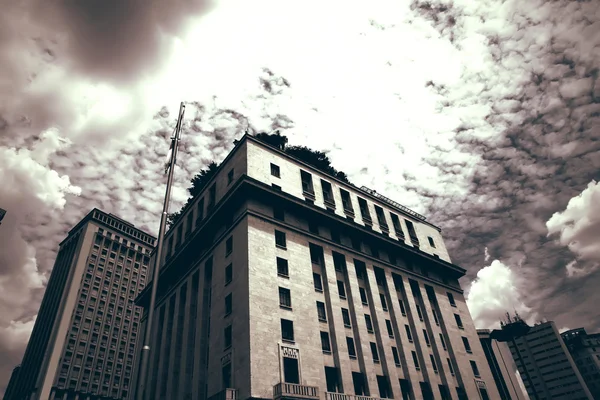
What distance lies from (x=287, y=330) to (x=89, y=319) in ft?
249

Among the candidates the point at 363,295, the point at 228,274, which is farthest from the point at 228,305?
the point at 363,295

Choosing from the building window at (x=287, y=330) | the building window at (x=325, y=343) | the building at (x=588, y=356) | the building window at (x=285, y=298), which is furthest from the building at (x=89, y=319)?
the building at (x=588, y=356)

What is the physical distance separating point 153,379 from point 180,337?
6.45 metres

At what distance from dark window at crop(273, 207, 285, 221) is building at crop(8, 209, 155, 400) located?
69320mm

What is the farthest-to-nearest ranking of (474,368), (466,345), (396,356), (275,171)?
1. (466,345)
2. (474,368)
3. (275,171)
4. (396,356)

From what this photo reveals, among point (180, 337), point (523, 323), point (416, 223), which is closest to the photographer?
point (180, 337)

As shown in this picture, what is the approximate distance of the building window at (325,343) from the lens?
3248 centimetres

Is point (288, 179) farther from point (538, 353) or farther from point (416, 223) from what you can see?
point (538, 353)

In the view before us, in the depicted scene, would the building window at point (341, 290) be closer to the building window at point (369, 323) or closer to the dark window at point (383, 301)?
the building window at point (369, 323)

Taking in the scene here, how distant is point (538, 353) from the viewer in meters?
196

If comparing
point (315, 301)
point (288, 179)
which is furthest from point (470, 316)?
point (288, 179)

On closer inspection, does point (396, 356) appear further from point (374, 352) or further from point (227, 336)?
point (227, 336)

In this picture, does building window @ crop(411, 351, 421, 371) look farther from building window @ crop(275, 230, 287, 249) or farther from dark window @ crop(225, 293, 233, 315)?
dark window @ crop(225, 293, 233, 315)

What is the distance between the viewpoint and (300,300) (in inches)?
1308
